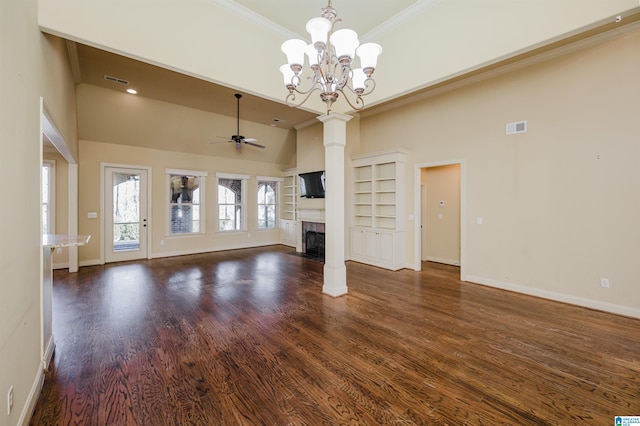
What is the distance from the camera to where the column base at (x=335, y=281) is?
4.23m

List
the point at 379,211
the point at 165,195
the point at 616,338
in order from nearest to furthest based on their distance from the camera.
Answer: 1. the point at 616,338
2. the point at 379,211
3. the point at 165,195

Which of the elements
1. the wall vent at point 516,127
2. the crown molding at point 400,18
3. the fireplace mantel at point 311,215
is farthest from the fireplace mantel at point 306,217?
the wall vent at point 516,127

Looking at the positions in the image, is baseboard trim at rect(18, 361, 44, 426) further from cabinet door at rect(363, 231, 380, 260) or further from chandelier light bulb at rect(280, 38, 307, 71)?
cabinet door at rect(363, 231, 380, 260)

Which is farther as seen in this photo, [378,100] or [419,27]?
[378,100]

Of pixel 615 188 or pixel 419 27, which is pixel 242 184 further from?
pixel 615 188

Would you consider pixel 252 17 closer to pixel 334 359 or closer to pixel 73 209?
pixel 334 359

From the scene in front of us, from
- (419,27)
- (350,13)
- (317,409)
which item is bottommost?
(317,409)

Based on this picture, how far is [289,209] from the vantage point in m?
9.40

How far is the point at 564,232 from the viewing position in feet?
13.1

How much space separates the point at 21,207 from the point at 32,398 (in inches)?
52.8

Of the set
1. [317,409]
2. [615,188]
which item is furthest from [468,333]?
[615,188]

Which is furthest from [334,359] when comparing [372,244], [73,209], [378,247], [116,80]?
[73,209]

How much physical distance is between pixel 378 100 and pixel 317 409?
12.3 feet

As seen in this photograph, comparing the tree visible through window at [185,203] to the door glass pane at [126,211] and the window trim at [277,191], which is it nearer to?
the door glass pane at [126,211]
